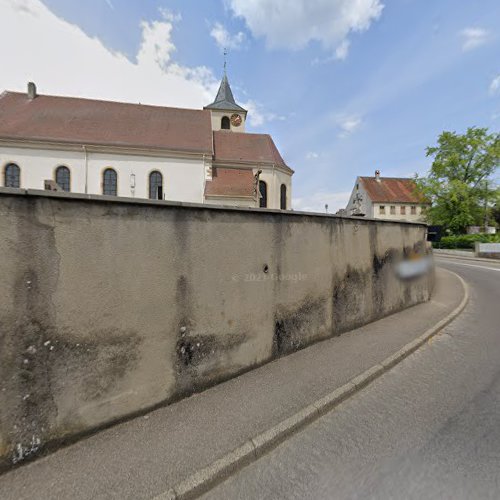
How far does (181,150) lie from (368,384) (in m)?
24.5

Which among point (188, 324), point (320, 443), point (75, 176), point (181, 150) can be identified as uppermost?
point (181, 150)

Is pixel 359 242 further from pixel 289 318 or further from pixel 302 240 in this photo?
pixel 289 318

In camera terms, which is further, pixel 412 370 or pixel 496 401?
pixel 412 370

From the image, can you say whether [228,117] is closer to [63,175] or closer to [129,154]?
[129,154]

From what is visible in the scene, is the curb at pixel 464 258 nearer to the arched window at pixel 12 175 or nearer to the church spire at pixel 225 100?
the church spire at pixel 225 100

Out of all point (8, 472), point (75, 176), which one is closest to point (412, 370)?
point (8, 472)

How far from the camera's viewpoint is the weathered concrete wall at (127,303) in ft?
7.04

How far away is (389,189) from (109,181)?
43.1 m

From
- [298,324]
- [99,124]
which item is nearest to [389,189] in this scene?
[99,124]

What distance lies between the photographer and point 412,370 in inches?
154

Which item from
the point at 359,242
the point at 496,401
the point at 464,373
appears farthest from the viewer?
the point at 359,242

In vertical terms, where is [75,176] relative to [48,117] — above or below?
below

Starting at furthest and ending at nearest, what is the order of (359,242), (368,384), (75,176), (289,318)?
(75,176), (359,242), (289,318), (368,384)

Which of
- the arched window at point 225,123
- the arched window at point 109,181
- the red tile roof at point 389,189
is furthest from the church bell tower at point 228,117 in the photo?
the red tile roof at point 389,189
